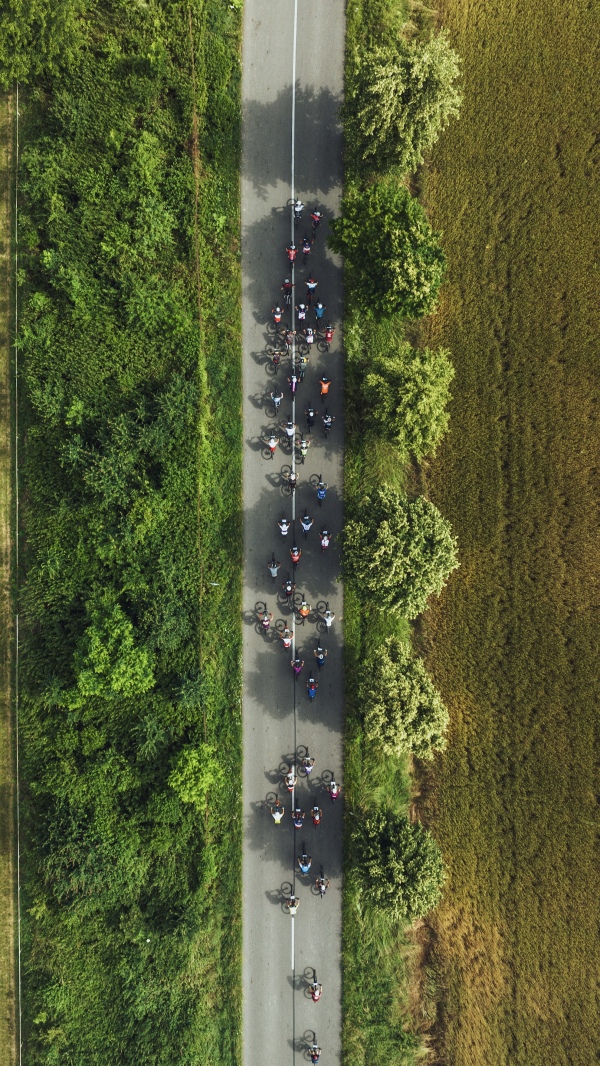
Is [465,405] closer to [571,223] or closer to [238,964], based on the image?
[571,223]

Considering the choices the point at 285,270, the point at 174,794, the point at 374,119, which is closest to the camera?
the point at 374,119

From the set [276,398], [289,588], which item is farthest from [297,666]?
[276,398]

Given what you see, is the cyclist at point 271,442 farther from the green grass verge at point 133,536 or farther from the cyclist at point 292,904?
the cyclist at point 292,904

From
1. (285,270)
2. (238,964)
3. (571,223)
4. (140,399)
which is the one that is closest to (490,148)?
(571,223)

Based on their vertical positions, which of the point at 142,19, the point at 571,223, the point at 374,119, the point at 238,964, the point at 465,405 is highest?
the point at 142,19

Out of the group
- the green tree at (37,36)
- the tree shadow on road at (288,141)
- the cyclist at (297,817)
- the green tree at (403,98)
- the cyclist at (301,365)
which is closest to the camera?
the green tree at (403,98)

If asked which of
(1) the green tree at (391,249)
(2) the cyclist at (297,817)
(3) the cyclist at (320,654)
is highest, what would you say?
(1) the green tree at (391,249)

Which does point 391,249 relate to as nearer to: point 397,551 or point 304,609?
point 397,551

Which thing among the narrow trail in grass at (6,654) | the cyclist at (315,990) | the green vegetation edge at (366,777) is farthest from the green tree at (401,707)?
the narrow trail in grass at (6,654)
